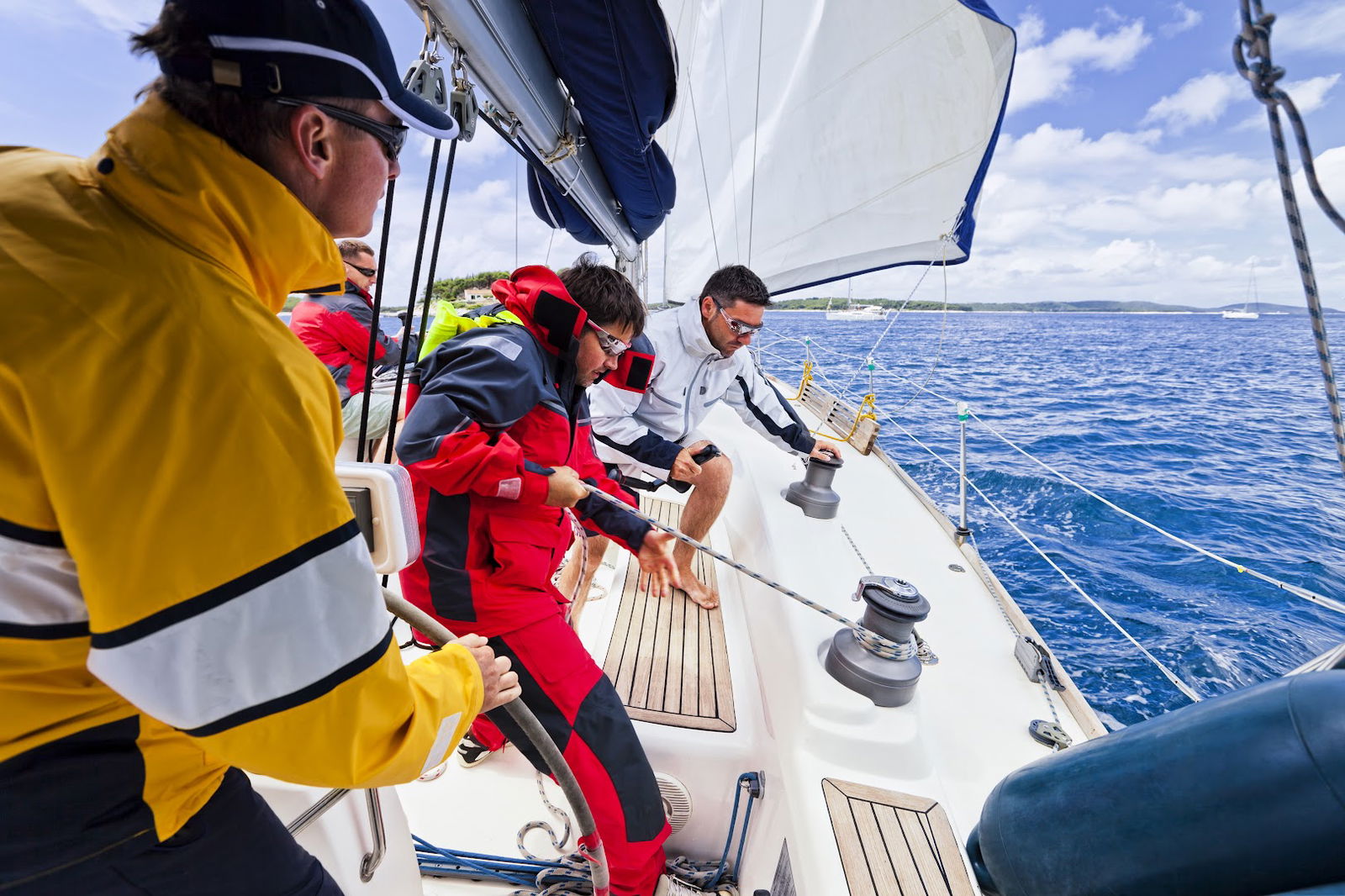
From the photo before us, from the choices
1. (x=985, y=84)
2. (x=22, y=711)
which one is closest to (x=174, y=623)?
(x=22, y=711)

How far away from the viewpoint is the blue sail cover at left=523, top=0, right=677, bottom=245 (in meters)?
1.40

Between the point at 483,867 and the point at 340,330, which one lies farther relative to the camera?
the point at 340,330

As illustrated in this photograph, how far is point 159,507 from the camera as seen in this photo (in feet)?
1.40

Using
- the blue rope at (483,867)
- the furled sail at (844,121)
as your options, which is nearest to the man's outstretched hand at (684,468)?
the blue rope at (483,867)

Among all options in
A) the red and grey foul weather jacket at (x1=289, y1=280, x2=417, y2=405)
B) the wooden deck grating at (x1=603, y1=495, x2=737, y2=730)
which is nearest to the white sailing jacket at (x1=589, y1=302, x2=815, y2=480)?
the wooden deck grating at (x1=603, y1=495, x2=737, y2=730)

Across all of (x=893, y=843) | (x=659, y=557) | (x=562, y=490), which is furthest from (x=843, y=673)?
(x=562, y=490)

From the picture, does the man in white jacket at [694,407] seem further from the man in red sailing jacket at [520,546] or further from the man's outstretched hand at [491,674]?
the man's outstretched hand at [491,674]

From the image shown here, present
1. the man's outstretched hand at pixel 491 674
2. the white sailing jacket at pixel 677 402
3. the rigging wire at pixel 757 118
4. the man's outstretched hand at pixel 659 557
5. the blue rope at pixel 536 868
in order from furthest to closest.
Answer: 1. the rigging wire at pixel 757 118
2. the white sailing jacket at pixel 677 402
3. the man's outstretched hand at pixel 659 557
4. the blue rope at pixel 536 868
5. the man's outstretched hand at pixel 491 674

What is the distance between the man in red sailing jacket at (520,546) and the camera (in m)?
1.30

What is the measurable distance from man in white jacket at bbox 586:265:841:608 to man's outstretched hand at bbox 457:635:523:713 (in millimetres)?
1482

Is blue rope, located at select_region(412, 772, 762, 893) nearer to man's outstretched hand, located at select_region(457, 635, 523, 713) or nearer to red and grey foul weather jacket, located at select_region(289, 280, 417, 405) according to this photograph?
man's outstretched hand, located at select_region(457, 635, 523, 713)

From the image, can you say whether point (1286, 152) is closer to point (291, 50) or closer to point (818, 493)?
point (291, 50)

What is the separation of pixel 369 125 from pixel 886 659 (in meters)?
1.36

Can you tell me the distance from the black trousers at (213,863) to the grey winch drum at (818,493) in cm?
195
